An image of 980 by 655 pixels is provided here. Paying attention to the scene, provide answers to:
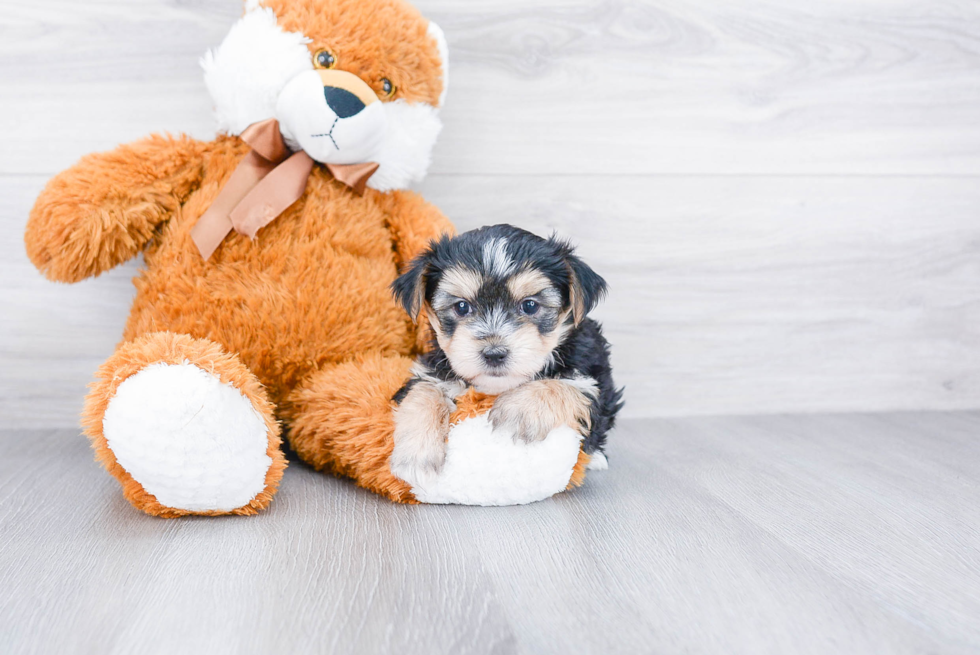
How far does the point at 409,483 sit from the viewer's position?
4.97 feet

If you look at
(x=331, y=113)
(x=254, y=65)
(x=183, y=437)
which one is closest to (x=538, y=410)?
(x=183, y=437)

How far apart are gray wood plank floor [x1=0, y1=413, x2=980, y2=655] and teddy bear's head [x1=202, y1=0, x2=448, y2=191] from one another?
0.85 m

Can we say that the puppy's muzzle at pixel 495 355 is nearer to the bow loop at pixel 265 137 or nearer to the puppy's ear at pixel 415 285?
the puppy's ear at pixel 415 285

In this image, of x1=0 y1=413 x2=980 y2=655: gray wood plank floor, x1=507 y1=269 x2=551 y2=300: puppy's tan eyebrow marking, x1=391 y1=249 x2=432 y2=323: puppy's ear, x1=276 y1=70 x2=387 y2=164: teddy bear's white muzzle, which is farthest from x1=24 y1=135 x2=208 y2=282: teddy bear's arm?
x1=507 y1=269 x2=551 y2=300: puppy's tan eyebrow marking

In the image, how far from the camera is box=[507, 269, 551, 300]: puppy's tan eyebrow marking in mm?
1498

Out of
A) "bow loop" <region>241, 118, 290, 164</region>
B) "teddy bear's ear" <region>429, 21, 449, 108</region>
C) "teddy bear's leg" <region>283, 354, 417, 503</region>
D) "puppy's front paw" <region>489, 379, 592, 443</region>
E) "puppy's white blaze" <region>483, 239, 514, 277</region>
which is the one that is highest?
"teddy bear's ear" <region>429, 21, 449, 108</region>

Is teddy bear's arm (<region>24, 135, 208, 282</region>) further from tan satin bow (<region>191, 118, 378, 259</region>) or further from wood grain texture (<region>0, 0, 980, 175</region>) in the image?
wood grain texture (<region>0, 0, 980, 175</region>)

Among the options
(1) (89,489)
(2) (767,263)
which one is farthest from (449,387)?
(2) (767,263)

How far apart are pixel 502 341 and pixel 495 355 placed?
0.11ft

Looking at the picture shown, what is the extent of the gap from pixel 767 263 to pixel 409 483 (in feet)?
→ 4.92

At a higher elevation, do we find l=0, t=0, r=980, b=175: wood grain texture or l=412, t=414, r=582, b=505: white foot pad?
l=0, t=0, r=980, b=175: wood grain texture

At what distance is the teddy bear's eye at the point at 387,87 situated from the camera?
176 centimetres

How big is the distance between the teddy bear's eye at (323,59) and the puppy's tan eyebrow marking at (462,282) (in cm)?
61

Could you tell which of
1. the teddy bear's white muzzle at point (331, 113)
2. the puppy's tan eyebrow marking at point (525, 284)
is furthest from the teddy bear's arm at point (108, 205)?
the puppy's tan eyebrow marking at point (525, 284)
